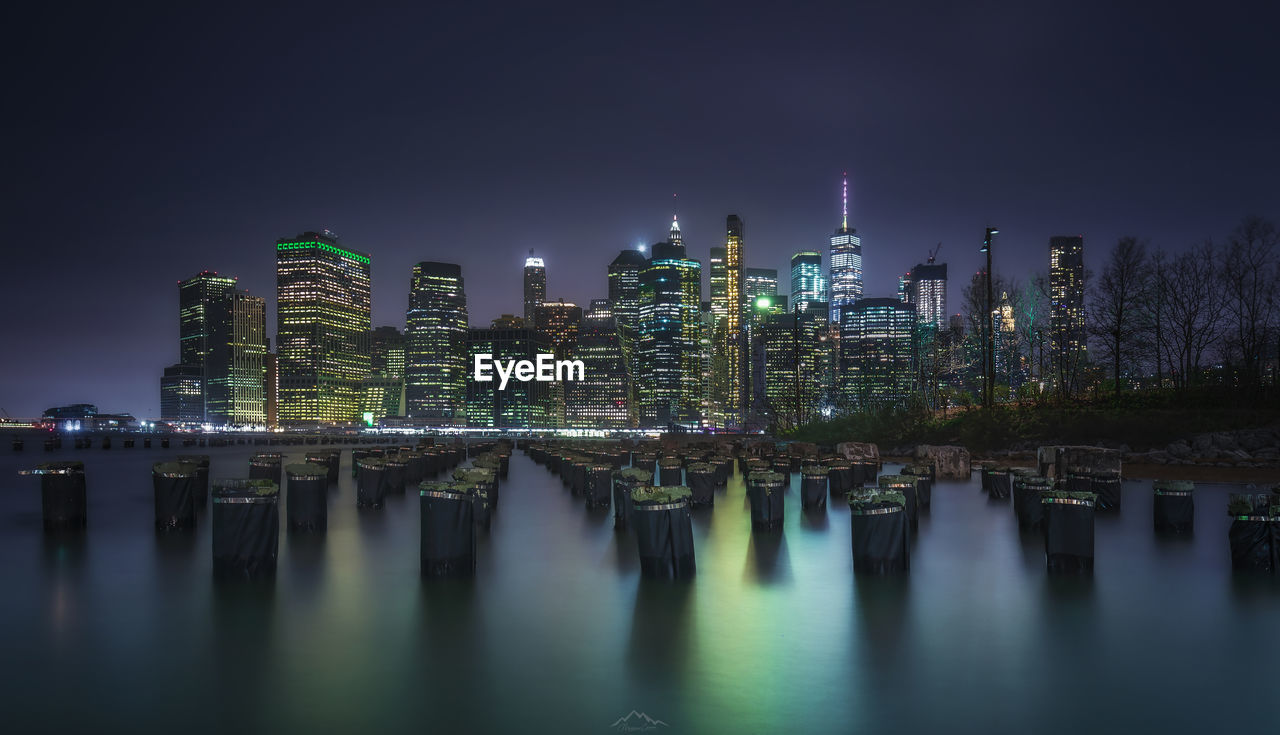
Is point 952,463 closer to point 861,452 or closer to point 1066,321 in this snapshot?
point 861,452

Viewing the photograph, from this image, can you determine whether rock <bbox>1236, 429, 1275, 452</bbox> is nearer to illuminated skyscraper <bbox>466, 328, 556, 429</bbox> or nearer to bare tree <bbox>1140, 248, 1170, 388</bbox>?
bare tree <bbox>1140, 248, 1170, 388</bbox>

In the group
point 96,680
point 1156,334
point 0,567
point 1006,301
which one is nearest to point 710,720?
point 96,680

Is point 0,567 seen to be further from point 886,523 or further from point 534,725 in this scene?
point 886,523

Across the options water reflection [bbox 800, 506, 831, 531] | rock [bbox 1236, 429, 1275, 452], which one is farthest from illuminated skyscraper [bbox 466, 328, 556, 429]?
rock [bbox 1236, 429, 1275, 452]

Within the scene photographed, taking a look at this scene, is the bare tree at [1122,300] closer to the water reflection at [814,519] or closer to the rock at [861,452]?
the rock at [861,452]

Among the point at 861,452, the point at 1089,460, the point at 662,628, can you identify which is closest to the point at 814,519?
the point at 1089,460

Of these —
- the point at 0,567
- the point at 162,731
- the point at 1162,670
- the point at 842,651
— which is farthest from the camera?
the point at 0,567
